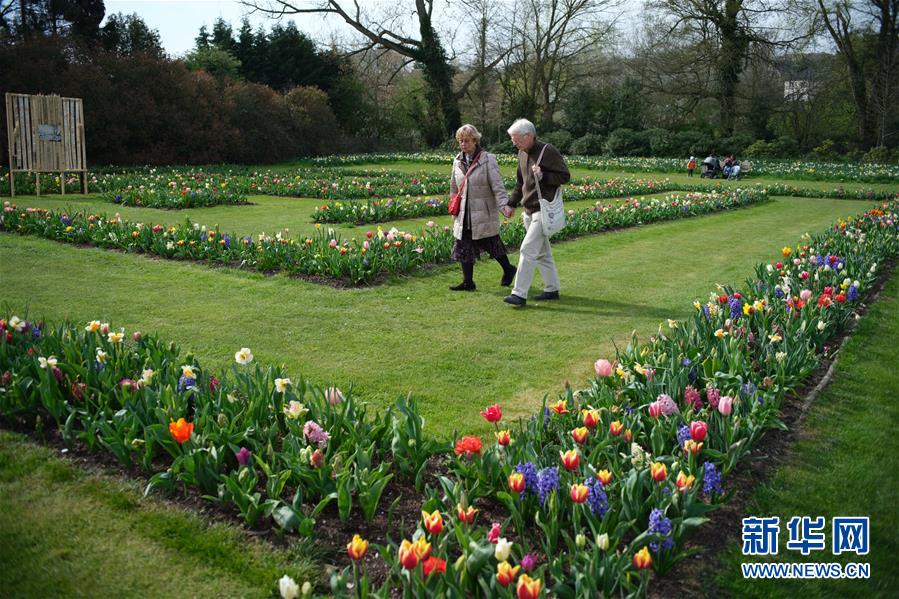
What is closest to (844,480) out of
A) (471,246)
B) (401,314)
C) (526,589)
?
(526,589)

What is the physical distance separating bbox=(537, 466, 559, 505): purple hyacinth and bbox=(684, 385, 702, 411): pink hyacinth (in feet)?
3.79

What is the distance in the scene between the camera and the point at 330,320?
5922 millimetres

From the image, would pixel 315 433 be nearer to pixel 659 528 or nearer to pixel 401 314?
pixel 659 528

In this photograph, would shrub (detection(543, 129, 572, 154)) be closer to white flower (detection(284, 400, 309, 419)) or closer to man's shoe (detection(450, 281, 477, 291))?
man's shoe (detection(450, 281, 477, 291))

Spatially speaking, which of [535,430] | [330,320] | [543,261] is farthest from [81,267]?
[535,430]

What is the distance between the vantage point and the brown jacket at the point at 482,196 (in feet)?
22.2

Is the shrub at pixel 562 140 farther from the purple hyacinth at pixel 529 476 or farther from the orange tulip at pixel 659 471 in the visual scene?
the orange tulip at pixel 659 471

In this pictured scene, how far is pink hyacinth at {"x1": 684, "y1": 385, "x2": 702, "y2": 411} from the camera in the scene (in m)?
3.54

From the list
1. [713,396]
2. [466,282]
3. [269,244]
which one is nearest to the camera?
[713,396]

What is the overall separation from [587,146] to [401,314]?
30.7m

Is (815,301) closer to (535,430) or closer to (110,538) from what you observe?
(535,430)

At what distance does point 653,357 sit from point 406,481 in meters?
1.76

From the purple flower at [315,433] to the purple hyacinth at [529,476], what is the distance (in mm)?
840

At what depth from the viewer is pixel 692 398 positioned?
140 inches
